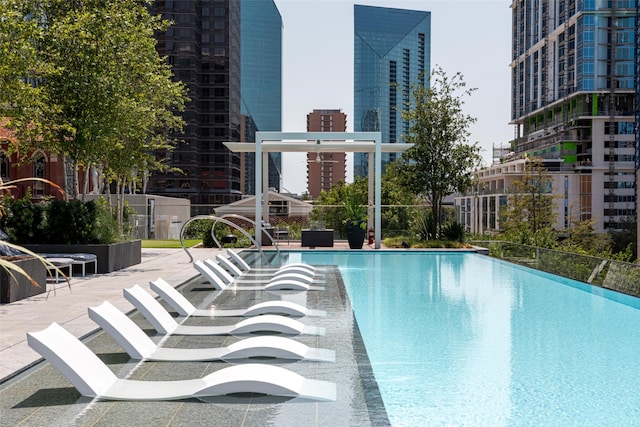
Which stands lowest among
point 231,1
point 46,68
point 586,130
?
point 46,68

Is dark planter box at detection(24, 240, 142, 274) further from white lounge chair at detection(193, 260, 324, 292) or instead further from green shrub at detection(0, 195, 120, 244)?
white lounge chair at detection(193, 260, 324, 292)

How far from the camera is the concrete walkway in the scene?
5926 mm

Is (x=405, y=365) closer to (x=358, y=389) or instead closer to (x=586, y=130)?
(x=358, y=389)

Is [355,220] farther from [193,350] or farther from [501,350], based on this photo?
[193,350]

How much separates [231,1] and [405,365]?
97741 mm

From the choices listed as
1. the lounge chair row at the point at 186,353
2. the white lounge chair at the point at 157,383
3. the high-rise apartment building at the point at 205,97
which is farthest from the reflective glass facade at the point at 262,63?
the white lounge chair at the point at 157,383

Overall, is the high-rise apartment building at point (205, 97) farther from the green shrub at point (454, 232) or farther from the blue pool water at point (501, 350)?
the blue pool water at point (501, 350)

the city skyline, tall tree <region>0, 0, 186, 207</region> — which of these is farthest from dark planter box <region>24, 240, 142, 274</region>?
the city skyline

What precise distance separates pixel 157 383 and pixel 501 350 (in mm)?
3970

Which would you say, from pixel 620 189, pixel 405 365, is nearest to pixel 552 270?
pixel 405 365

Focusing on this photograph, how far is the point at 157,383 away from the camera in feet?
16.5

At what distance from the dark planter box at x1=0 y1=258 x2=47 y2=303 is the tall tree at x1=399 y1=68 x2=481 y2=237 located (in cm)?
1566

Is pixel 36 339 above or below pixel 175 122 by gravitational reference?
below

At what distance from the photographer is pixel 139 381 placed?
16.8 ft
